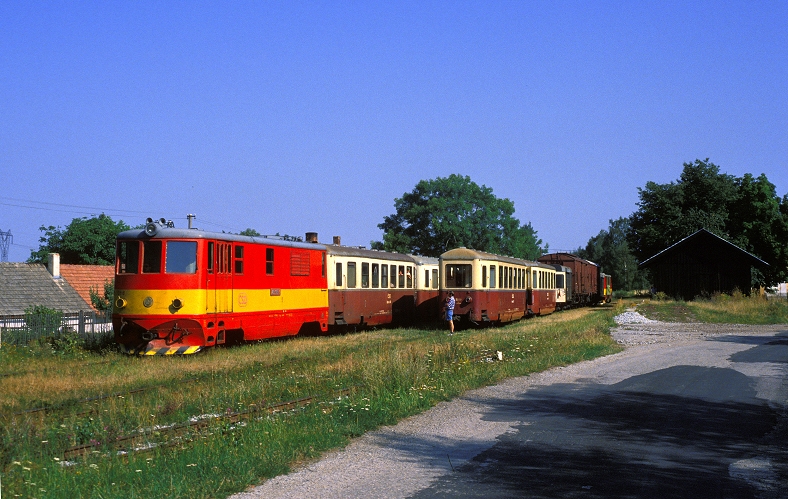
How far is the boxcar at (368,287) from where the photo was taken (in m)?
25.8

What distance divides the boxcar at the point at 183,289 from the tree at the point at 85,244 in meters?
47.6

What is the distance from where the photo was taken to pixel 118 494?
695 centimetres

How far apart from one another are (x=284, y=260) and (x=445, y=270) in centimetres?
856

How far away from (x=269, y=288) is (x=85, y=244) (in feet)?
160

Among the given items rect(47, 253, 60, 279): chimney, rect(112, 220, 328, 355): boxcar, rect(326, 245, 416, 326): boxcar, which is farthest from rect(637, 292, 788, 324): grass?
rect(47, 253, 60, 279): chimney

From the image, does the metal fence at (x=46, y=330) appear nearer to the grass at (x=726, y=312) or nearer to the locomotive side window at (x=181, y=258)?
the locomotive side window at (x=181, y=258)

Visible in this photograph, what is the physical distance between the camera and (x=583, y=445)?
9.38 meters

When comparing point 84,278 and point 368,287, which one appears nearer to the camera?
point 368,287

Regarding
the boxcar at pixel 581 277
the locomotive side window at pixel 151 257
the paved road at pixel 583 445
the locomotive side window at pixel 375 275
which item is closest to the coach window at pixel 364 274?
the locomotive side window at pixel 375 275

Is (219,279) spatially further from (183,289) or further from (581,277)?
(581,277)

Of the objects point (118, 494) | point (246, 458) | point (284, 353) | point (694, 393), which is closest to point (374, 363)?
point (284, 353)

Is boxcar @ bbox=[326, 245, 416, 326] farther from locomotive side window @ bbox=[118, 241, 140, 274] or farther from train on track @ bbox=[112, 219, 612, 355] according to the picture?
locomotive side window @ bbox=[118, 241, 140, 274]

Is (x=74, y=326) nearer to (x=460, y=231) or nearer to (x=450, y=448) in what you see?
(x=450, y=448)

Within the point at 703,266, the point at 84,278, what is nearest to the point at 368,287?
the point at 84,278
